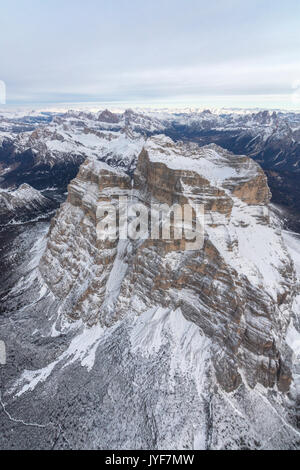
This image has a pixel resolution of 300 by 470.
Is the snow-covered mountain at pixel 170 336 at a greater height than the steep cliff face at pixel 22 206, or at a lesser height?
greater

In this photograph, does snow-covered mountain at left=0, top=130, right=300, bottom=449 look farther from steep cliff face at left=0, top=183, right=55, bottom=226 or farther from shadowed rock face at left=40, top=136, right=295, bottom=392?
steep cliff face at left=0, top=183, right=55, bottom=226

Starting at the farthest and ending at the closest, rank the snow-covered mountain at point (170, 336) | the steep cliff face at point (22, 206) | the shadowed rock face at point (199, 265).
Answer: the steep cliff face at point (22, 206)
the shadowed rock face at point (199, 265)
the snow-covered mountain at point (170, 336)

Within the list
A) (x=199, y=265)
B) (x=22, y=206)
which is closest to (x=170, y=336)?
→ (x=199, y=265)

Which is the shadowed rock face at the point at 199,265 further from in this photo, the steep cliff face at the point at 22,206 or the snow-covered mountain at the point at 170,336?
the steep cliff face at the point at 22,206

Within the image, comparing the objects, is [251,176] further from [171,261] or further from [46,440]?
[46,440]

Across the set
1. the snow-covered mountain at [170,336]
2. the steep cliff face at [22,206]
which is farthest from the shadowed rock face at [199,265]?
the steep cliff face at [22,206]

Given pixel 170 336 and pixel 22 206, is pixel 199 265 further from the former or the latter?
pixel 22 206
